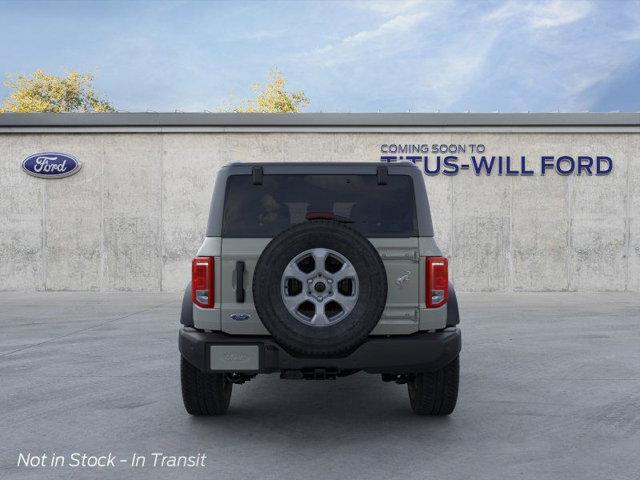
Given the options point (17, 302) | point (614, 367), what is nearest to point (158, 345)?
point (614, 367)

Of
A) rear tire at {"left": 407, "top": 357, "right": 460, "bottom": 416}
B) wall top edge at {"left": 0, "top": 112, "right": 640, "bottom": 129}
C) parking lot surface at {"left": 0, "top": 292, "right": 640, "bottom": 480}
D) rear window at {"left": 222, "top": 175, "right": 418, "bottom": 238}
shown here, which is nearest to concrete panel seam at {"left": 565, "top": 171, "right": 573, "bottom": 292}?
wall top edge at {"left": 0, "top": 112, "right": 640, "bottom": 129}

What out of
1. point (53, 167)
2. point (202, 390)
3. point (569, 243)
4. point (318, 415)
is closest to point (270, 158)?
point (53, 167)

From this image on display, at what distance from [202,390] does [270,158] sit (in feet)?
43.2

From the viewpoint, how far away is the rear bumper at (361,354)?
179 inches

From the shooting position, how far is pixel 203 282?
4.79m

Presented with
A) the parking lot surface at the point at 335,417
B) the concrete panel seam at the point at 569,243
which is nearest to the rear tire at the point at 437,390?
the parking lot surface at the point at 335,417

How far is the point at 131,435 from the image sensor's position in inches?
194

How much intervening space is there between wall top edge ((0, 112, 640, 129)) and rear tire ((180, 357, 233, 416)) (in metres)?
13.2

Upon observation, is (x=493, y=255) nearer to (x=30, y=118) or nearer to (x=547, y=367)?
(x=547, y=367)

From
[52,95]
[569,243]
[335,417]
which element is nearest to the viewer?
[335,417]

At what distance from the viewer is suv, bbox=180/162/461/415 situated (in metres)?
4.43

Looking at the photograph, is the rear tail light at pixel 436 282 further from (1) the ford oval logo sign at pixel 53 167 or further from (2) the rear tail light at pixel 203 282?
(1) the ford oval logo sign at pixel 53 167

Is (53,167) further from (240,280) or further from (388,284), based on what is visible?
(388,284)

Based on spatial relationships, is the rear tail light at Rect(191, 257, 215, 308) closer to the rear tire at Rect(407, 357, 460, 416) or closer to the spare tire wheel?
the spare tire wheel
